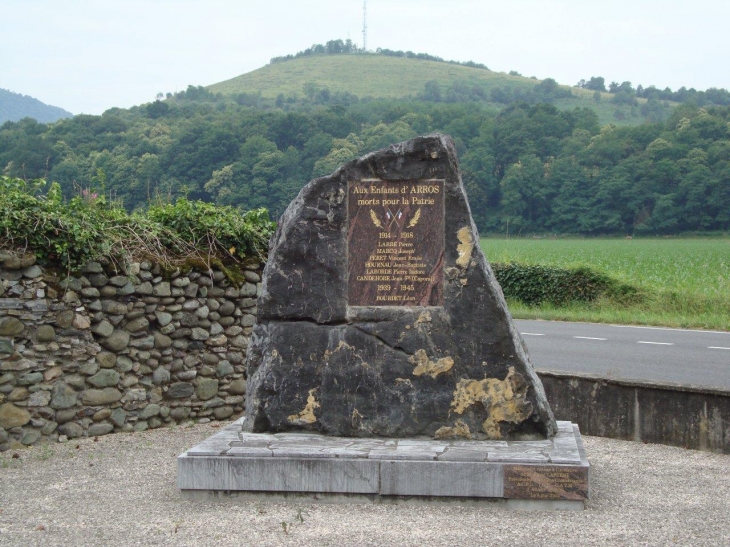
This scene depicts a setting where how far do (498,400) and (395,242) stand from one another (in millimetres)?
1572

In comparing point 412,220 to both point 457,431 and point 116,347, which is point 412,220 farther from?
point 116,347

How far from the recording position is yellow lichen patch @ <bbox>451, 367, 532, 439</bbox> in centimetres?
712

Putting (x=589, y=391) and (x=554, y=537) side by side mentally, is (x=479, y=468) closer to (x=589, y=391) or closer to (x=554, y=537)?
(x=554, y=537)

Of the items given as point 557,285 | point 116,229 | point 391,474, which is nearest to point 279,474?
point 391,474

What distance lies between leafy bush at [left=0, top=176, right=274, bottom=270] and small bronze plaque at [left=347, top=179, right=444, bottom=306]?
2910 mm

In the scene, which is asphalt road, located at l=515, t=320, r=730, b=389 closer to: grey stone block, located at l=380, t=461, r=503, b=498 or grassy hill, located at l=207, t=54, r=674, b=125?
grey stone block, located at l=380, t=461, r=503, b=498

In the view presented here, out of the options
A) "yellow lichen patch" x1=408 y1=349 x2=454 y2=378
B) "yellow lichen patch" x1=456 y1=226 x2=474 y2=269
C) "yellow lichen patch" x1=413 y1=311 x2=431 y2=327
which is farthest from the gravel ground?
"yellow lichen patch" x1=456 y1=226 x2=474 y2=269

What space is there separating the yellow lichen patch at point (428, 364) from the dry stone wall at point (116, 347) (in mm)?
3355

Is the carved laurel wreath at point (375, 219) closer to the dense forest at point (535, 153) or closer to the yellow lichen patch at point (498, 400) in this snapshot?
the yellow lichen patch at point (498, 400)

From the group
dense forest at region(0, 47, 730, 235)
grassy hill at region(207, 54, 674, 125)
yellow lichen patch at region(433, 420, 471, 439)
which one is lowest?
yellow lichen patch at region(433, 420, 471, 439)

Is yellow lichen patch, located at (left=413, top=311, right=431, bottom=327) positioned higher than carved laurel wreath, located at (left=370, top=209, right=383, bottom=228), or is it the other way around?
carved laurel wreath, located at (left=370, top=209, right=383, bottom=228)

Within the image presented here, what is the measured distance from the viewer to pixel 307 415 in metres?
7.34

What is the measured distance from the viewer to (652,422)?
8.52 meters

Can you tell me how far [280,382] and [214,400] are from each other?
2845 mm
